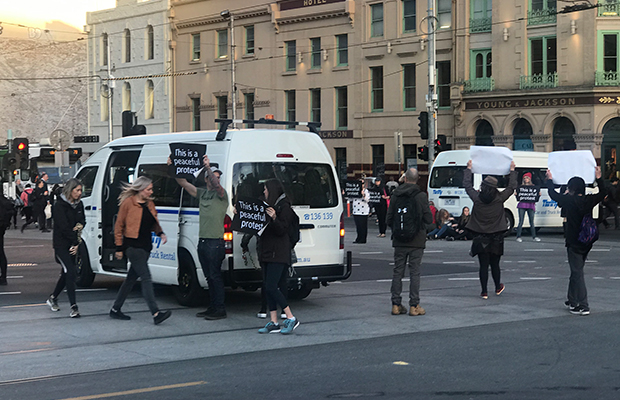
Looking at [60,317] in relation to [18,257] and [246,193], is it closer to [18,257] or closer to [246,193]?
[246,193]

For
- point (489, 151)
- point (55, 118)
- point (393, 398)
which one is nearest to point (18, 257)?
point (489, 151)

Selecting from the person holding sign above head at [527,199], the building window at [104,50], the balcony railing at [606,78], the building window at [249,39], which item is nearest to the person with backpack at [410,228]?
the person holding sign above head at [527,199]

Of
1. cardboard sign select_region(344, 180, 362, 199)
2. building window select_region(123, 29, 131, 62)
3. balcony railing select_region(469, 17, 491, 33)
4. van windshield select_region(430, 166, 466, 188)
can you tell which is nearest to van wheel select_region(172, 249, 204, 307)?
cardboard sign select_region(344, 180, 362, 199)

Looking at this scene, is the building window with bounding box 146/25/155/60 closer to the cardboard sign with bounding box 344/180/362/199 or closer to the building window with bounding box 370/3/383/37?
the building window with bounding box 370/3/383/37

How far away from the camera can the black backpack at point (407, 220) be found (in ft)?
38.0

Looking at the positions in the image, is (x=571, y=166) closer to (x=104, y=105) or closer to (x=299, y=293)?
(x=299, y=293)

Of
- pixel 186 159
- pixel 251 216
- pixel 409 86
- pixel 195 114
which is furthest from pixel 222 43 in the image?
pixel 251 216

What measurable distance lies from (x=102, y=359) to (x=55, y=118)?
244 feet

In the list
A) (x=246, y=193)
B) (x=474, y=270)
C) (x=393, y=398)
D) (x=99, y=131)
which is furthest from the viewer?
(x=99, y=131)

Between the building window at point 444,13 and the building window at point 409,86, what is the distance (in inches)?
99.7

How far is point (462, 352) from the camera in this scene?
30.2ft

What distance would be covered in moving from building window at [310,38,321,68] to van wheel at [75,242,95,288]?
34941 millimetres

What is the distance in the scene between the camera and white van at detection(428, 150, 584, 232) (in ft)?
89.9

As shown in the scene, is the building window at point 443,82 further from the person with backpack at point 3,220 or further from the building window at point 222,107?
the person with backpack at point 3,220
